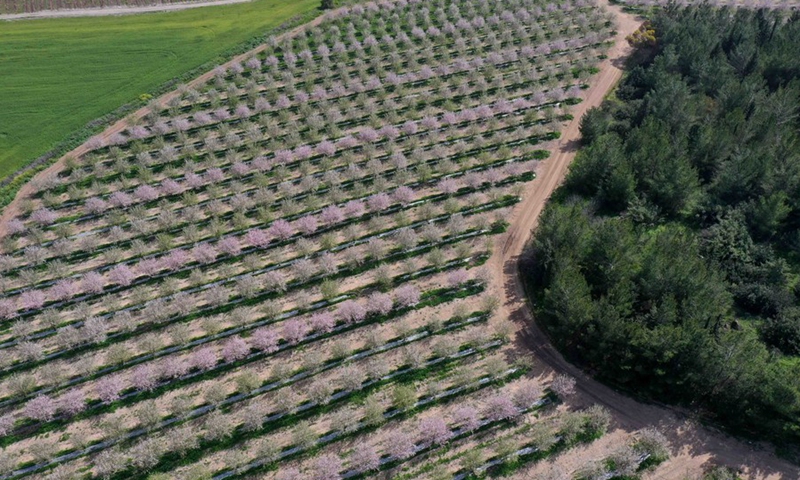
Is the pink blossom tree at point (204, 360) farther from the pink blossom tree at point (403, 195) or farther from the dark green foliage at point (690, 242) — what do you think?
the dark green foliage at point (690, 242)

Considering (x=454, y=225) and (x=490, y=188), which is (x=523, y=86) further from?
(x=454, y=225)

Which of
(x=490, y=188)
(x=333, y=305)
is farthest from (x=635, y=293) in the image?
(x=333, y=305)

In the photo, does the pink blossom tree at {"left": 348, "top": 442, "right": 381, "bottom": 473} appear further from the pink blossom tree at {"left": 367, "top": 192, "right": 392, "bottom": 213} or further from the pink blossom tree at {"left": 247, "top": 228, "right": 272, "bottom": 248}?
the pink blossom tree at {"left": 367, "top": 192, "right": 392, "bottom": 213}

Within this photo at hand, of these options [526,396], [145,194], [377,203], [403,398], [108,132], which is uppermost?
[108,132]

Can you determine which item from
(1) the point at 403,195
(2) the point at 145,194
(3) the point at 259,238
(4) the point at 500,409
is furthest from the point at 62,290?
(4) the point at 500,409

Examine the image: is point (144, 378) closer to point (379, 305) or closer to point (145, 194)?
point (379, 305)
